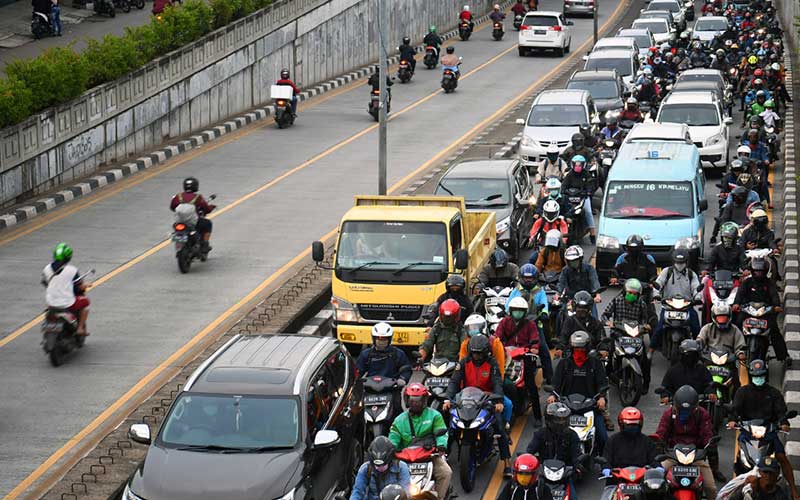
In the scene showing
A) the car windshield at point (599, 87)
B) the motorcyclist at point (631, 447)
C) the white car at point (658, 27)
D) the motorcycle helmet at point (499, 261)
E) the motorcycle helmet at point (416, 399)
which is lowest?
the white car at point (658, 27)

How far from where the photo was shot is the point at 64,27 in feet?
152

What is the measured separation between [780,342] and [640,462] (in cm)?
513

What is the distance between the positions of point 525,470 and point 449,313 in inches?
180

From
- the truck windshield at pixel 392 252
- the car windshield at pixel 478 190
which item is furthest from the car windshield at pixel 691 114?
the truck windshield at pixel 392 252

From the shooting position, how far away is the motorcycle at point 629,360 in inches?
670

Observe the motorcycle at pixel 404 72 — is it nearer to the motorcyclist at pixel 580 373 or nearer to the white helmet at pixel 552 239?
the white helmet at pixel 552 239

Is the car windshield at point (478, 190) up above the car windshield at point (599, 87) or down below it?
above

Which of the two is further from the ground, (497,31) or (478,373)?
(478,373)

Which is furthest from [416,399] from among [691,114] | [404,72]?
[404,72]

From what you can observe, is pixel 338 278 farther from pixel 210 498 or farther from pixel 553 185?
pixel 210 498

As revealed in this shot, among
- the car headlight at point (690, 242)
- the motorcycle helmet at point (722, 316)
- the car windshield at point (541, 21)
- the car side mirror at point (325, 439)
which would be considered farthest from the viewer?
the car windshield at point (541, 21)

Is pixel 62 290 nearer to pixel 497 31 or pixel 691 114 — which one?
pixel 691 114

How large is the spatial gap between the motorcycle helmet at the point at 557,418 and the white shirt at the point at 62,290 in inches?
294

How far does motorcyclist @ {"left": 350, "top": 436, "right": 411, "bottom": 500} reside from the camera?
12.1 metres
